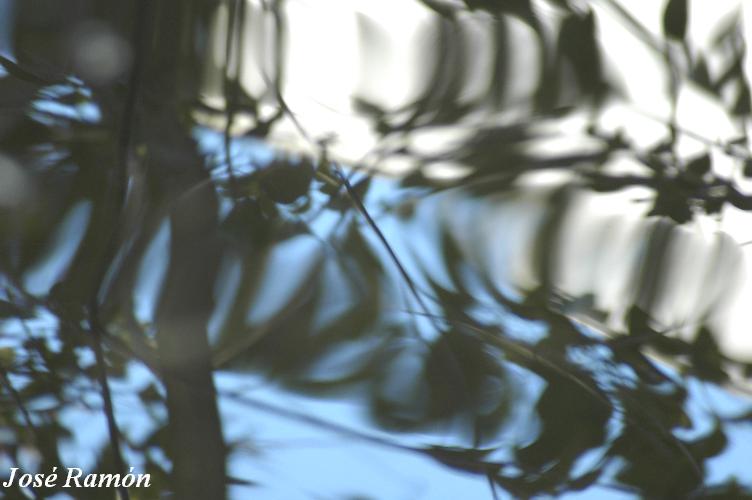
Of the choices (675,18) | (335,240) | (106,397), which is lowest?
(106,397)

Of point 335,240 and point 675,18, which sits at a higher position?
point 675,18

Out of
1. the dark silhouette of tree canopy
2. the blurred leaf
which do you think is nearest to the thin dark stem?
the dark silhouette of tree canopy

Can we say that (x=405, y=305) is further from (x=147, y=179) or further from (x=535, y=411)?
(x=147, y=179)

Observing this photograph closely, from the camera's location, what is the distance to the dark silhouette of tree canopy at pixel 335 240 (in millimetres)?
640

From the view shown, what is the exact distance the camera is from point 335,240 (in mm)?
656

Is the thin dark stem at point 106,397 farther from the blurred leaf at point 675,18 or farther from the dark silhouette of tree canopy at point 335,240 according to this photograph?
the blurred leaf at point 675,18

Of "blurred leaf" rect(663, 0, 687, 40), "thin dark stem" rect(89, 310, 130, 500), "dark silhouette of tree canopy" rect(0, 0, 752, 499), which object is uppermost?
"blurred leaf" rect(663, 0, 687, 40)

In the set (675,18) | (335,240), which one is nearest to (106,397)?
(335,240)

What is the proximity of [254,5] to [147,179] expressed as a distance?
0.55ft

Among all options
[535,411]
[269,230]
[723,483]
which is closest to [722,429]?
[723,483]

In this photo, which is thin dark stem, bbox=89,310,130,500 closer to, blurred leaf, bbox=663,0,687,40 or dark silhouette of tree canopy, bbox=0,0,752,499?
dark silhouette of tree canopy, bbox=0,0,752,499

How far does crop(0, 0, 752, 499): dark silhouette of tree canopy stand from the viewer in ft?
2.10

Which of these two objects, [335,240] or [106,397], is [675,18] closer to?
[335,240]

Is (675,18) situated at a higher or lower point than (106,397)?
higher
